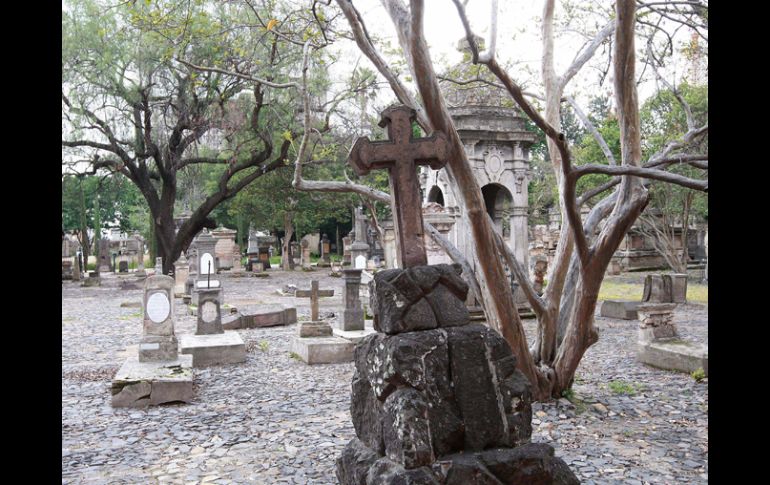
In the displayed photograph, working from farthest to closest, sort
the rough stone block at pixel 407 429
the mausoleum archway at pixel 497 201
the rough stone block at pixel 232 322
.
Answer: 1. the mausoleum archway at pixel 497 201
2. the rough stone block at pixel 232 322
3. the rough stone block at pixel 407 429

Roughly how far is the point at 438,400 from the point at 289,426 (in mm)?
3086

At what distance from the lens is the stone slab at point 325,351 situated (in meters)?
9.42

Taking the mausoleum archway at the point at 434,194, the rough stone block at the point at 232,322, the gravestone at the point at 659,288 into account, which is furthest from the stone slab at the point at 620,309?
the rough stone block at the point at 232,322

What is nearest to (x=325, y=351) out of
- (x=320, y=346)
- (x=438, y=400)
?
(x=320, y=346)

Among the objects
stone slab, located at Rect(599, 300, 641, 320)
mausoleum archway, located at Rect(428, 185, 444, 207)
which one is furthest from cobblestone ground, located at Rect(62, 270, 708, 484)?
mausoleum archway, located at Rect(428, 185, 444, 207)

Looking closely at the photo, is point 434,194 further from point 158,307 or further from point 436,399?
point 436,399

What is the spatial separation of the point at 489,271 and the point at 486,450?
107 inches

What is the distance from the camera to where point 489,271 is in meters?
5.97

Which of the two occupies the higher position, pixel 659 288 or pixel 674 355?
pixel 659 288

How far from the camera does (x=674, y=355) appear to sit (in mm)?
8328

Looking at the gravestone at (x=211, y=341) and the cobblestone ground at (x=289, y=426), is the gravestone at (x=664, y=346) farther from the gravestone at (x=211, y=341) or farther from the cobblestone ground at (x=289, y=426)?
the gravestone at (x=211, y=341)

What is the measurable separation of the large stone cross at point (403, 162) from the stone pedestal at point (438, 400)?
1.01 ft
